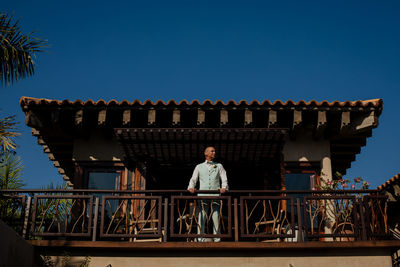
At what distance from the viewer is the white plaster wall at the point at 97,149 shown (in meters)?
12.1

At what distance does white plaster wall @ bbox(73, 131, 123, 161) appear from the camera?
12094 millimetres

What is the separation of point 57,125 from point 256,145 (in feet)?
14.0

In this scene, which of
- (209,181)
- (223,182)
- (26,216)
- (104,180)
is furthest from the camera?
(104,180)

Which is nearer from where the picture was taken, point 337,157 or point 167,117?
point 167,117

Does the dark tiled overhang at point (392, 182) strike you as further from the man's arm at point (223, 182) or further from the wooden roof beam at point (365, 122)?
the man's arm at point (223, 182)

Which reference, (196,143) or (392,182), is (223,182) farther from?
(392,182)

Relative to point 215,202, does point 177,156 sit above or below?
above

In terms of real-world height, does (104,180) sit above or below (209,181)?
above

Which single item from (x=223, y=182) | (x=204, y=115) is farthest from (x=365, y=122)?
(x=223, y=182)

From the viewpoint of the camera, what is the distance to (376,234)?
A: 361 inches

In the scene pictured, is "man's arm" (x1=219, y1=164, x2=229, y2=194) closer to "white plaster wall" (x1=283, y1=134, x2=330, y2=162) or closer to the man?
the man

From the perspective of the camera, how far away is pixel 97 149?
12180mm

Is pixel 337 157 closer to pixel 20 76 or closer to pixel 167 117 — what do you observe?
pixel 167 117

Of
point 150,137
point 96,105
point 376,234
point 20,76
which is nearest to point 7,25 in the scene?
point 20,76
